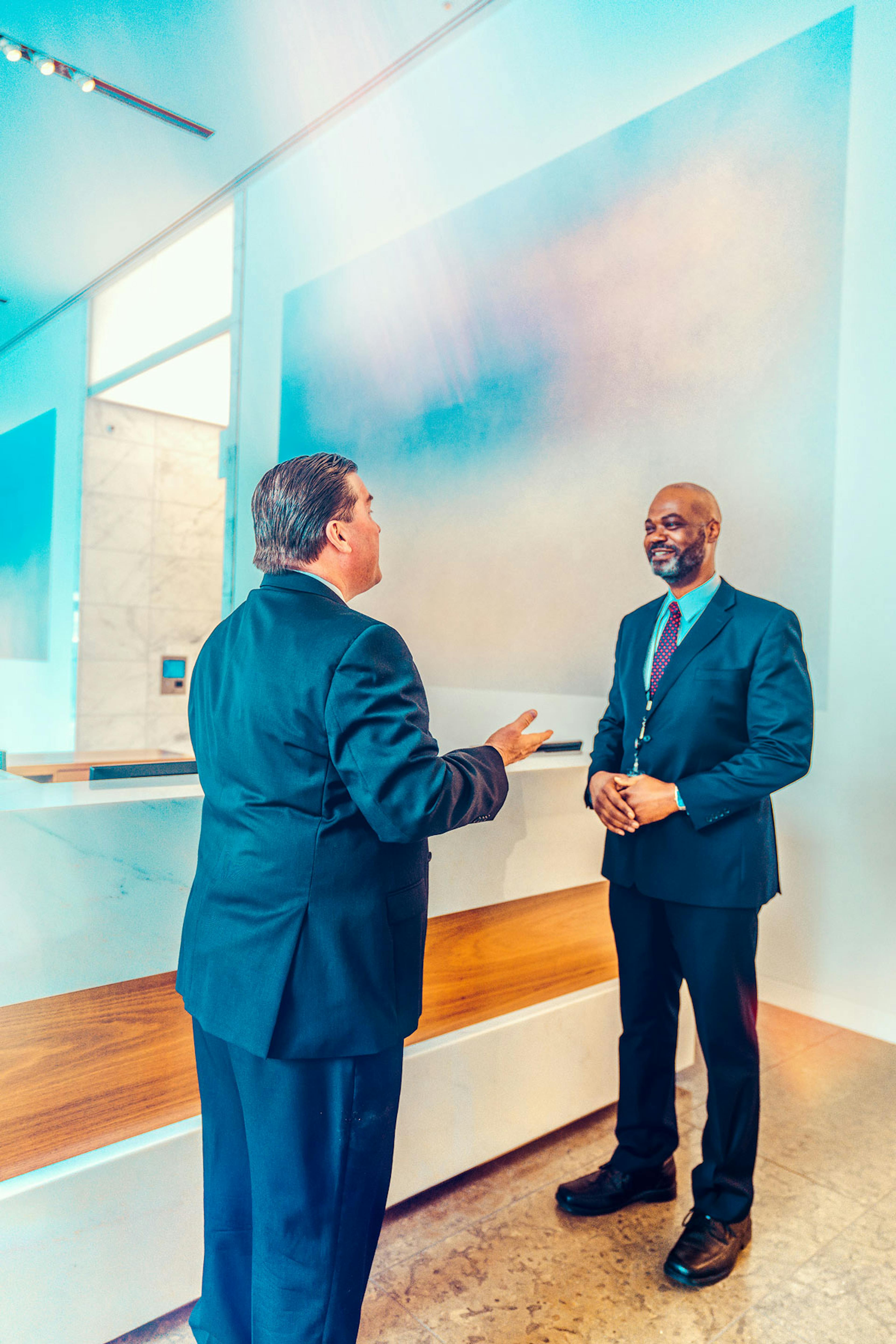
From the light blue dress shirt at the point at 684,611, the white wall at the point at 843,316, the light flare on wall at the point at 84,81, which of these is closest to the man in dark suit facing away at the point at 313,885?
the light blue dress shirt at the point at 684,611

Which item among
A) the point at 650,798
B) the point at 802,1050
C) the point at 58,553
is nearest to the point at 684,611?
the point at 650,798

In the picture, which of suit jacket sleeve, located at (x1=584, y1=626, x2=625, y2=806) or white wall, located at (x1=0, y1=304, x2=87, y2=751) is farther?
white wall, located at (x1=0, y1=304, x2=87, y2=751)

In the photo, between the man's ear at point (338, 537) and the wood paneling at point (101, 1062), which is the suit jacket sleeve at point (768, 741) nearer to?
the wood paneling at point (101, 1062)

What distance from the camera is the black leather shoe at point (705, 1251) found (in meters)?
1.81

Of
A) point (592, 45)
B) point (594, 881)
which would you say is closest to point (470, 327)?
point (592, 45)

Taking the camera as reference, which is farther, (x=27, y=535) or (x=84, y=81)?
(x=27, y=535)

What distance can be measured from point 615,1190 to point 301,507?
1806 mm

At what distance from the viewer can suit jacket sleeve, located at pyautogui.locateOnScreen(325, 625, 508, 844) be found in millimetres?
1162

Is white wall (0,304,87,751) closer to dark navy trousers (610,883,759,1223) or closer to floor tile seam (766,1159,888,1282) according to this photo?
dark navy trousers (610,883,759,1223)

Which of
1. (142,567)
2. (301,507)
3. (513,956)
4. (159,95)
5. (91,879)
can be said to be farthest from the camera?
(142,567)

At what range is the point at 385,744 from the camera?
1.17 metres

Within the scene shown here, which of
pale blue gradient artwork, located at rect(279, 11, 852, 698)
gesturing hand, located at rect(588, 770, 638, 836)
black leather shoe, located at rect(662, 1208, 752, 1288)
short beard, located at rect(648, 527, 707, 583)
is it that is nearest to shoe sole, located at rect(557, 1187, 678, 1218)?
black leather shoe, located at rect(662, 1208, 752, 1288)

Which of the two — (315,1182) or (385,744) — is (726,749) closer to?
(385,744)

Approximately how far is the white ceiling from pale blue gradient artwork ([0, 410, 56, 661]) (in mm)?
1606
